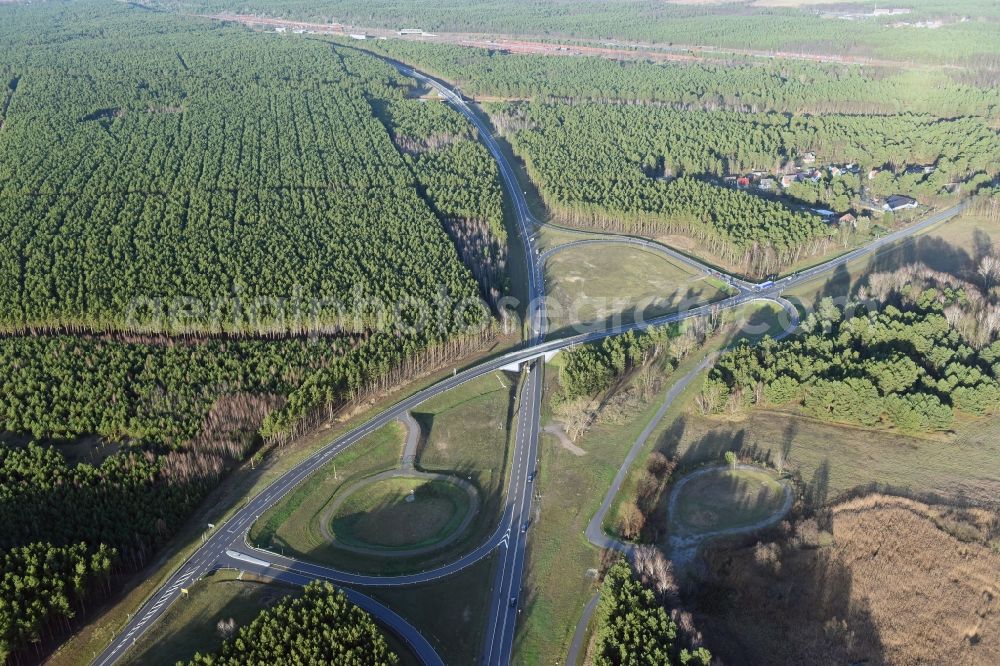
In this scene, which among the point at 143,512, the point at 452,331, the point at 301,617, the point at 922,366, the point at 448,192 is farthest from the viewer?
the point at 448,192

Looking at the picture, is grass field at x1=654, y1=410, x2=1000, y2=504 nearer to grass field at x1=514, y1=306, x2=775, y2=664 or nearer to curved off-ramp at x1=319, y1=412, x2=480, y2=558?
grass field at x1=514, y1=306, x2=775, y2=664

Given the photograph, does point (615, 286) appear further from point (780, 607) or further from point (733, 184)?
point (780, 607)

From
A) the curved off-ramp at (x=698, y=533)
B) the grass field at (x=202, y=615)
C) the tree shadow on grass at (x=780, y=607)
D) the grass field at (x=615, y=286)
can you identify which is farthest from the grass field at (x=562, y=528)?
the grass field at (x=202, y=615)

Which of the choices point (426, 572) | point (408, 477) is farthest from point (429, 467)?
point (426, 572)

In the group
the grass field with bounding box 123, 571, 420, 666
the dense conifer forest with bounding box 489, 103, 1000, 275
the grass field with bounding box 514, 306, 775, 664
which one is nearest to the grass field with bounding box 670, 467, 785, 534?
the grass field with bounding box 514, 306, 775, 664

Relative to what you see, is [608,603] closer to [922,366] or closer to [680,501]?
[680,501]

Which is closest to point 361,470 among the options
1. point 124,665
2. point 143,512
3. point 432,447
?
point 432,447
